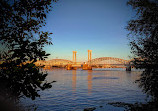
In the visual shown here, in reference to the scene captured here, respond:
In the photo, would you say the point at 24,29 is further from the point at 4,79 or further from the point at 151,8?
the point at 151,8

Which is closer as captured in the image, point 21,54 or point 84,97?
point 21,54

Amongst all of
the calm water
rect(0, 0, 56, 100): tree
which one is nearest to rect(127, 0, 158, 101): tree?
the calm water

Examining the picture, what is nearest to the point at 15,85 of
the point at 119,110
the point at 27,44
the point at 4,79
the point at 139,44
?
the point at 4,79

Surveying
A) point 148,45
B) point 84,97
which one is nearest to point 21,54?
point 148,45

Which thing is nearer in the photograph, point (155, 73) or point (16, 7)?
point (16, 7)

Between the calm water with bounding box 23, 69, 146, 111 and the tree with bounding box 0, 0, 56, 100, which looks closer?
the tree with bounding box 0, 0, 56, 100

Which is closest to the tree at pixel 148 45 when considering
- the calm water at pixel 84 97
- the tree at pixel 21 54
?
the calm water at pixel 84 97

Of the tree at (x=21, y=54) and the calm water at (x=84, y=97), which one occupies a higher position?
the tree at (x=21, y=54)

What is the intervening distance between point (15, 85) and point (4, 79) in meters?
0.39

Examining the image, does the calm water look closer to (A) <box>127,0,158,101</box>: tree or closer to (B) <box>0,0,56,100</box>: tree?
(A) <box>127,0,158,101</box>: tree

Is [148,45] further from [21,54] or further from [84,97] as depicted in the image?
[84,97]

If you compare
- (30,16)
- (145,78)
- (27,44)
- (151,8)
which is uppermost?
(151,8)

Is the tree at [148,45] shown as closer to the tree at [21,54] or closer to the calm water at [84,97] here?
the calm water at [84,97]

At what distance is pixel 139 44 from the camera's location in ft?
28.6
